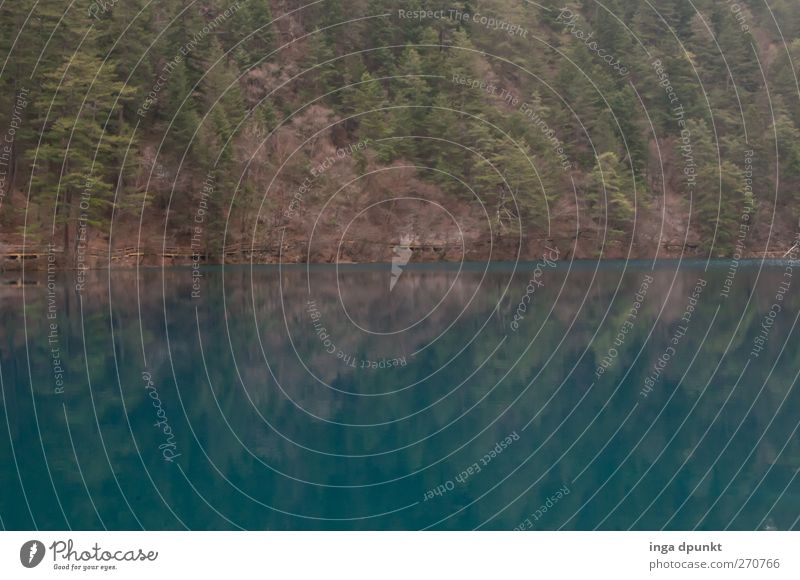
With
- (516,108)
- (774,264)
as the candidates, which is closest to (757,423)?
(774,264)

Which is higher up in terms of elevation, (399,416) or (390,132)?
(390,132)

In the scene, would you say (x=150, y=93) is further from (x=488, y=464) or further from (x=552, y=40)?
(x=488, y=464)

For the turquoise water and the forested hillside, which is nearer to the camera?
the turquoise water

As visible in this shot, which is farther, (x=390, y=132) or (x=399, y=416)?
(x=390, y=132)

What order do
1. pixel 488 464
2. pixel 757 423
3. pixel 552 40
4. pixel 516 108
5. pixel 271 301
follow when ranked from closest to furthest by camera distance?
pixel 488 464 < pixel 757 423 < pixel 271 301 < pixel 516 108 < pixel 552 40

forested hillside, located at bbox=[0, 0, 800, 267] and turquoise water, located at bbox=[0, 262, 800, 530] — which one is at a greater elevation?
forested hillside, located at bbox=[0, 0, 800, 267]

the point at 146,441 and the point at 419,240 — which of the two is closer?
the point at 146,441
